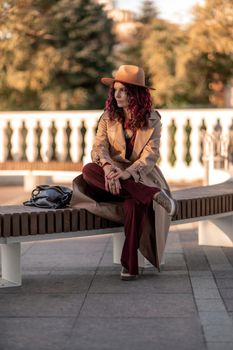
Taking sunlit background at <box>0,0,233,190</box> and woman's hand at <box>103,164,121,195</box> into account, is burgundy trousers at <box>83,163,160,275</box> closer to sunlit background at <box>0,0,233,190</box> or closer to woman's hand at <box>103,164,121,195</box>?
woman's hand at <box>103,164,121,195</box>

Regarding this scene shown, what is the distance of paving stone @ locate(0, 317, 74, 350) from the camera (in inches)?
181

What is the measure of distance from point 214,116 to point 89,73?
18.4 meters

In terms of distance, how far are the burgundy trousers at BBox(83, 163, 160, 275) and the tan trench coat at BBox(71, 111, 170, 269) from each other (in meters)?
0.07

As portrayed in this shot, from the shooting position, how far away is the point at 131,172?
652 centimetres

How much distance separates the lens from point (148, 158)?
6652 millimetres

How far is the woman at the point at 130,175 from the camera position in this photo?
21.1 ft

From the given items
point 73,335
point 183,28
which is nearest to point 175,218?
point 73,335

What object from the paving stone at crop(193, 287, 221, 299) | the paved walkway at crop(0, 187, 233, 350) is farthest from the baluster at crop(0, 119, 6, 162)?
the paving stone at crop(193, 287, 221, 299)

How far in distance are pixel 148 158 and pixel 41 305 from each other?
1599 millimetres

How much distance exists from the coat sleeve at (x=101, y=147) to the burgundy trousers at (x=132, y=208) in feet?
0.30

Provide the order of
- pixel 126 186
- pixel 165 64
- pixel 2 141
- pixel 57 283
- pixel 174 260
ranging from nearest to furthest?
1. pixel 57 283
2. pixel 126 186
3. pixel 174 260
4. pixel 2 141
5. pixel 165 64

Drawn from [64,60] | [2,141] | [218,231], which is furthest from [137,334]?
[64,60]

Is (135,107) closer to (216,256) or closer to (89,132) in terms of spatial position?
(216,256)

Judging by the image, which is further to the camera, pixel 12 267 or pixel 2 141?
pixel 2 141
